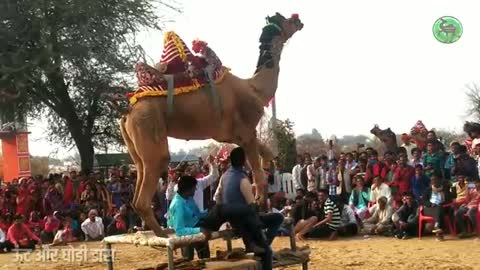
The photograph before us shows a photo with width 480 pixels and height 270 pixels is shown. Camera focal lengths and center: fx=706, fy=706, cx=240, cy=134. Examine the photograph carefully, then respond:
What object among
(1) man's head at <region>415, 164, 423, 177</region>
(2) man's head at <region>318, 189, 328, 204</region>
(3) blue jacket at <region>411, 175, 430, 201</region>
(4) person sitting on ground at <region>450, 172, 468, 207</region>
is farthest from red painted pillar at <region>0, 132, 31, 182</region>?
(4) person sitting on ground at <region>450, 172, 468, 207</region>

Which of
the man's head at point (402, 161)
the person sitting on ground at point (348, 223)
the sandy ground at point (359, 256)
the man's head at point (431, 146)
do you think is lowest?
the sandy ground at point (359, 256)

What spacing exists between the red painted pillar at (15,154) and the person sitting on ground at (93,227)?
10782 millimetres

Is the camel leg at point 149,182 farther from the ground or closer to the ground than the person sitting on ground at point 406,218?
farther from the ground

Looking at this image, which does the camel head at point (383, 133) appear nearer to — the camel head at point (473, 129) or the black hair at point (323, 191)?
the black hair at point (323, 191)

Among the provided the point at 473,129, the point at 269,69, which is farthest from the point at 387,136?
the point at 269,69

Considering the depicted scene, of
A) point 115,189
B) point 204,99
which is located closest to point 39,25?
point 115,189

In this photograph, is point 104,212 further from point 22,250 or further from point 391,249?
point 391,249

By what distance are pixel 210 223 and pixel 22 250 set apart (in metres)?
8.06

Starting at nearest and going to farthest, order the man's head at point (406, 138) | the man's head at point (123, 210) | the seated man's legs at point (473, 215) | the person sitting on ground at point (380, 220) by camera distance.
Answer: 1. the seated man's legs at point (473, 215)
2. the person sitting on ground at point (380, 220)
3. the man's head at point (406, 138)
4. the man's head at point (123, 210)

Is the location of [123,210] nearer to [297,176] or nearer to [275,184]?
[275,184]

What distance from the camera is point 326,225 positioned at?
43.7 ft

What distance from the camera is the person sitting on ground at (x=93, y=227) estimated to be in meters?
15.3

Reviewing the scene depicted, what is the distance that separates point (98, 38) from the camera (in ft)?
62.7

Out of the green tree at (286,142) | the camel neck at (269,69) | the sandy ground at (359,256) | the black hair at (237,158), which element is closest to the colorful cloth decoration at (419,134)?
the sandy ground at (359,256)
